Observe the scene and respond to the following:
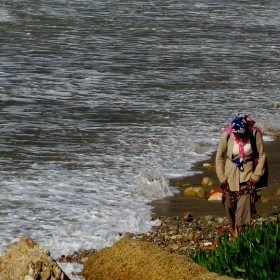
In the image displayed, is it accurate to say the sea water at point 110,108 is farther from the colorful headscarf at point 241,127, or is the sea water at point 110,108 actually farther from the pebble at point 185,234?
the colorful headscarf at point 241,127

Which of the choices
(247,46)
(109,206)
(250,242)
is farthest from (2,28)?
(250,242)

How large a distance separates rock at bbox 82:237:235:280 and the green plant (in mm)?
165

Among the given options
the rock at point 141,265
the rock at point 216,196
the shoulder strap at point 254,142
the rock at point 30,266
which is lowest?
the rock at point 216,196

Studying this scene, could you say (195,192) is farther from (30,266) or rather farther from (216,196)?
→ (30,266)

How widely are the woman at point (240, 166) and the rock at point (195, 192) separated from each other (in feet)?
6.17

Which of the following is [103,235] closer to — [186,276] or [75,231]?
[75,231]

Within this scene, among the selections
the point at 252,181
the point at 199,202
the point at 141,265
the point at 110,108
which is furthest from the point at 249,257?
the point at 110,108

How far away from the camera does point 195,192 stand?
9.77 metres

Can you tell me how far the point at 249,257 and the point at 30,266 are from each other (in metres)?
1.65

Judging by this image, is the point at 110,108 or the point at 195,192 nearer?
the point at 195,192

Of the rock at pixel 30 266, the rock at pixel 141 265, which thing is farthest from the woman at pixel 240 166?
the rock at pixel 30 266

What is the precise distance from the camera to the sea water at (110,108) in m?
9.34

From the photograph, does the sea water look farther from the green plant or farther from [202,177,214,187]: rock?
the green plant

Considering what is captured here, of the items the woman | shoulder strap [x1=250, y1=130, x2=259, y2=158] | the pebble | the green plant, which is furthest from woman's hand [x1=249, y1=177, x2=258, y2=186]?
the green plant
